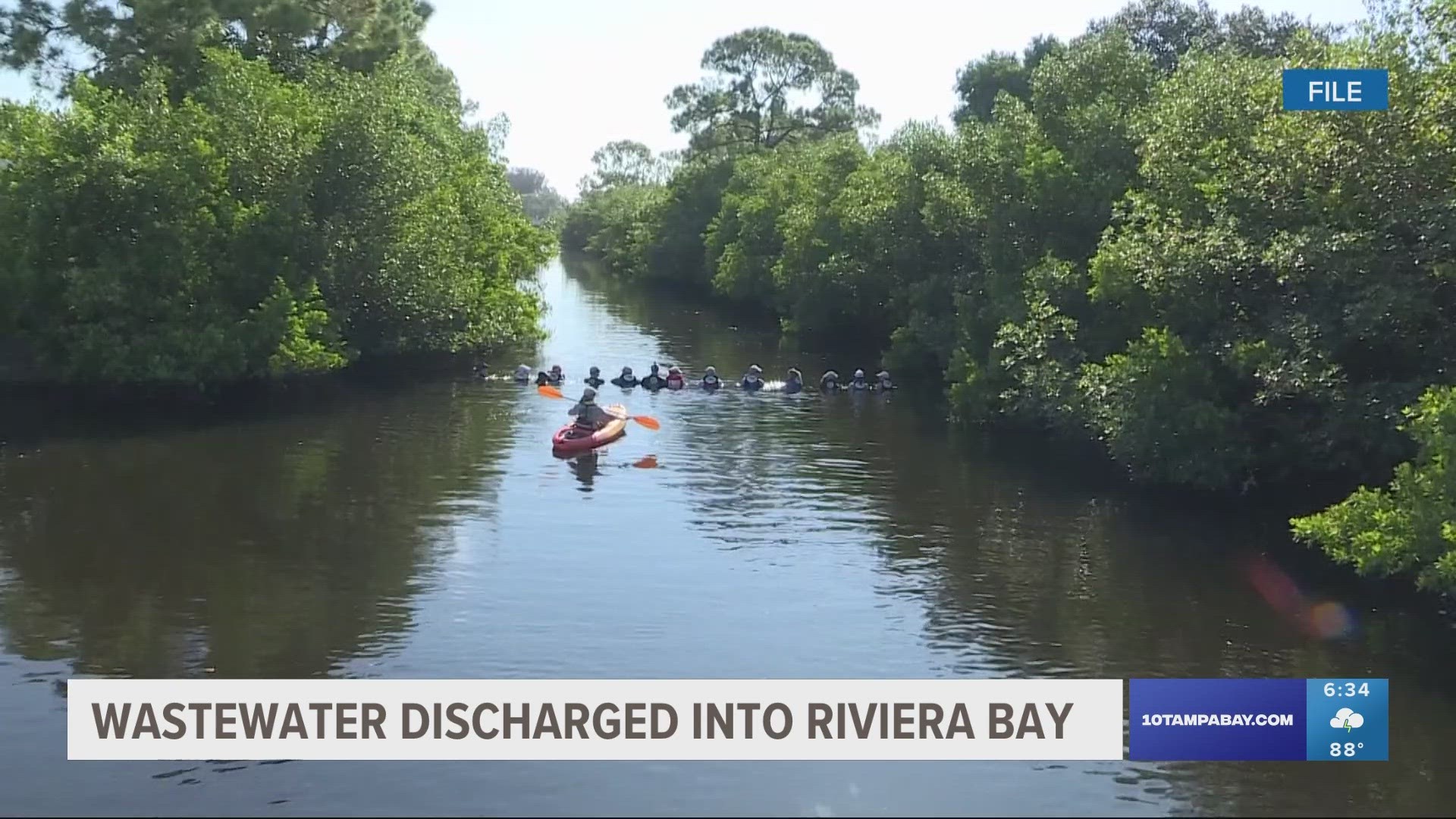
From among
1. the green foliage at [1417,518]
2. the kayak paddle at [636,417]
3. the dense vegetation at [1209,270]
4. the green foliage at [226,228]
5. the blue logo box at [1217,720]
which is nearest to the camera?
the blue logo box at [1217,720]

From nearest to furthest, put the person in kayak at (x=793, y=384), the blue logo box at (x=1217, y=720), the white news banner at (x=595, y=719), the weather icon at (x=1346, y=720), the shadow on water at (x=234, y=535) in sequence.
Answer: the white news banner at (x=595, y=719) < the blue logo box at (x=1217, y=720) < the weather icon at (x=1346, y=720) < the shadow on water at (x=234, y=535) < the person in kayak at (x=793, y=384)

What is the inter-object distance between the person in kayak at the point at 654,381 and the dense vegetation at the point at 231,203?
693cm

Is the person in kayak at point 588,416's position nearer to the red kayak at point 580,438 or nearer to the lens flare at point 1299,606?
the red kayak at point 580,438

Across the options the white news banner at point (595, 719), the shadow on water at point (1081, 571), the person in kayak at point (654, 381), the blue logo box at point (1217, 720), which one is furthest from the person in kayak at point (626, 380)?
the blue logo box at point (1217, 720)

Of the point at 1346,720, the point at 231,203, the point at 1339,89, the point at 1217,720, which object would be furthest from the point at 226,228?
the point at 1346,720

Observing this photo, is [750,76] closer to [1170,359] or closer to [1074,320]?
[1074,320]

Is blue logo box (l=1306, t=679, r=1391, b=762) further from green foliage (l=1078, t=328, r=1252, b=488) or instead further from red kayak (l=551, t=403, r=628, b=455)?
red kayak (l=551, t=403, r=628, b=455)

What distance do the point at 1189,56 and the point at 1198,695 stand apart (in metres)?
23.0

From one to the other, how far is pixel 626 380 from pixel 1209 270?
22.3 meters

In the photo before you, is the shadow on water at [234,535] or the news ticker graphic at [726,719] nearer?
the news ticker graphic at [726,719]

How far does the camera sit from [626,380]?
4512cm

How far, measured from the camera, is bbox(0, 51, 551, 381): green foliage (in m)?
37.8

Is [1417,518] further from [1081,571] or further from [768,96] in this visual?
[768,96]

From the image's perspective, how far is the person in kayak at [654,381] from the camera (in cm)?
4484
